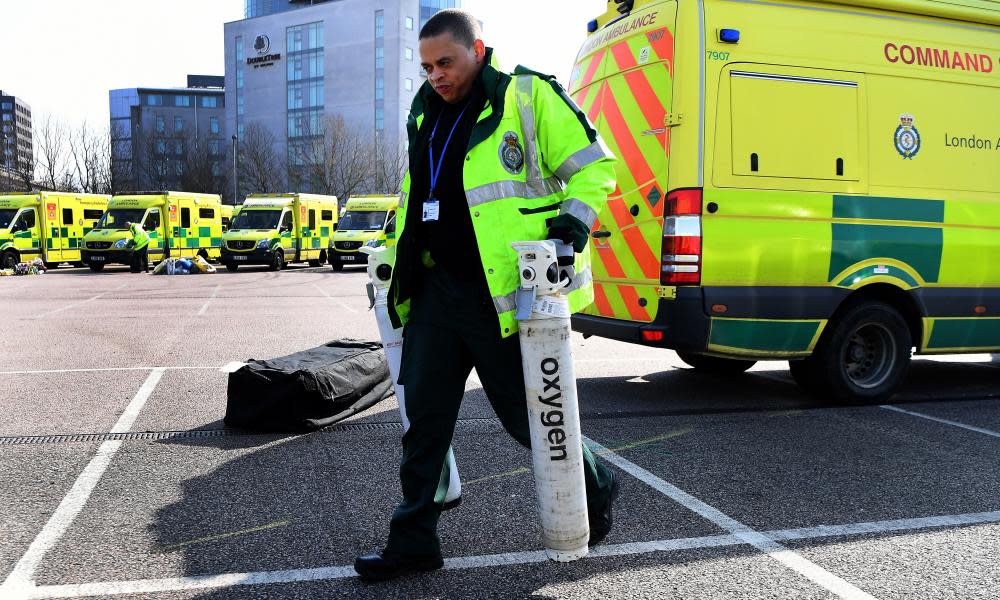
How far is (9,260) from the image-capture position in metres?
25.3

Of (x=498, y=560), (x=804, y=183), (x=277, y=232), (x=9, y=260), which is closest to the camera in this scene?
(x=498, y=560)

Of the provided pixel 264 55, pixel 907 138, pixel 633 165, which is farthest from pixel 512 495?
pixel 264 55

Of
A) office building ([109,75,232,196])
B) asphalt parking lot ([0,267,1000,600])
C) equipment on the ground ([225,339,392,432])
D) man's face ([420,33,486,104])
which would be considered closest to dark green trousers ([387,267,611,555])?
asphalt parking lot ([0,267,1000,600])

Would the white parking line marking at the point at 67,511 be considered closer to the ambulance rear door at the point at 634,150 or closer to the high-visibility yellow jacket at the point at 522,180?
the high-visibility yellow jacket at the point at 522,180

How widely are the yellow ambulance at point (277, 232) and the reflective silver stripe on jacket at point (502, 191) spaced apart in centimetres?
2451

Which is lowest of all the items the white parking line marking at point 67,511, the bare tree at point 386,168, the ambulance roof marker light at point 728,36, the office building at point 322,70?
the white parking line marking at point 67,511

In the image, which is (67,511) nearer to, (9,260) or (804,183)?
(804,183)

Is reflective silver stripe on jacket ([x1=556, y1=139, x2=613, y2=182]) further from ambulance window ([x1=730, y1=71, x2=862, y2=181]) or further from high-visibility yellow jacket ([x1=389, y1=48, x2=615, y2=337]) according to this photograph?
ambulance window ([x1=730, y1=71, x2=862, y2=181])

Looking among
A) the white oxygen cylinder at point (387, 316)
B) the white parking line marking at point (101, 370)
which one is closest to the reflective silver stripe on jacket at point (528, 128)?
the white oxygen cylinder at point (387, 316)

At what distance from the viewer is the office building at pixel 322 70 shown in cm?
7256

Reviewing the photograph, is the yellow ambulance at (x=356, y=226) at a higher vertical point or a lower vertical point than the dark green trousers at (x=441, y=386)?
higher

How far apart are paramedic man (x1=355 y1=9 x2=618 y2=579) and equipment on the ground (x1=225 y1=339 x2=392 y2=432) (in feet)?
7.10

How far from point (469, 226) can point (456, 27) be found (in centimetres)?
68

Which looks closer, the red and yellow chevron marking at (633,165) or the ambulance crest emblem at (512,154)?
the ambulance crest emblem at (512,154)
